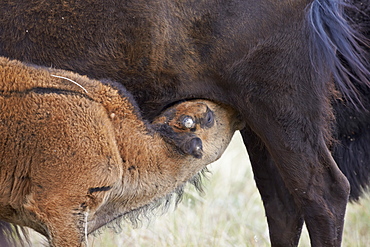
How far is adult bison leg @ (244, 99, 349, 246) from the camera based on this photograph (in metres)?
3.82

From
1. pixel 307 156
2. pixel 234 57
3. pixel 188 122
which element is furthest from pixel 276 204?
pixel 234 57

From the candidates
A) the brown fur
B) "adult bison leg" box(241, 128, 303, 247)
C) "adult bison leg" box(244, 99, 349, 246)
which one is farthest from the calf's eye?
"adult bison leg" box(241, 128, 303, 247)

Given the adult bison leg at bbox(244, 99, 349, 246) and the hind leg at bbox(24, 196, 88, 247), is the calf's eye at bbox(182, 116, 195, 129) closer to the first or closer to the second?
the adult bison leg at bbox(244, 99, 349, 246)

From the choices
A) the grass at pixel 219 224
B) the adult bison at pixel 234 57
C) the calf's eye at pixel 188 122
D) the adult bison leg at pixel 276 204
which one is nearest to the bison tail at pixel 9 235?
the grass at pixel 219 224

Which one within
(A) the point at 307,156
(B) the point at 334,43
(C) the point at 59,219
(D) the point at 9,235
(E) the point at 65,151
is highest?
(B) the point at 334,43

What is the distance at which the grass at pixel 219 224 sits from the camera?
5535 mm

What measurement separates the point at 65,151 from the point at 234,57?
1088mm

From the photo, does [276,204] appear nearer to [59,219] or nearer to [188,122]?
[188,122]

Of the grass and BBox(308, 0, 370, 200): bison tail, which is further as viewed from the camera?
the grass

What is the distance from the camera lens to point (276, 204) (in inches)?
192

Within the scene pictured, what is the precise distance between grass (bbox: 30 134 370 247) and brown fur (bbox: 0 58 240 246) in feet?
4.27

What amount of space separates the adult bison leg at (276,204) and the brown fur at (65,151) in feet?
3.64

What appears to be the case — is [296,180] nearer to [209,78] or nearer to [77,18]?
[209,78]

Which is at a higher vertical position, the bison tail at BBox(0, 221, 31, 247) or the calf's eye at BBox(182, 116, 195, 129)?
the calf's eye at BBox(182, 116, 195, 129)
